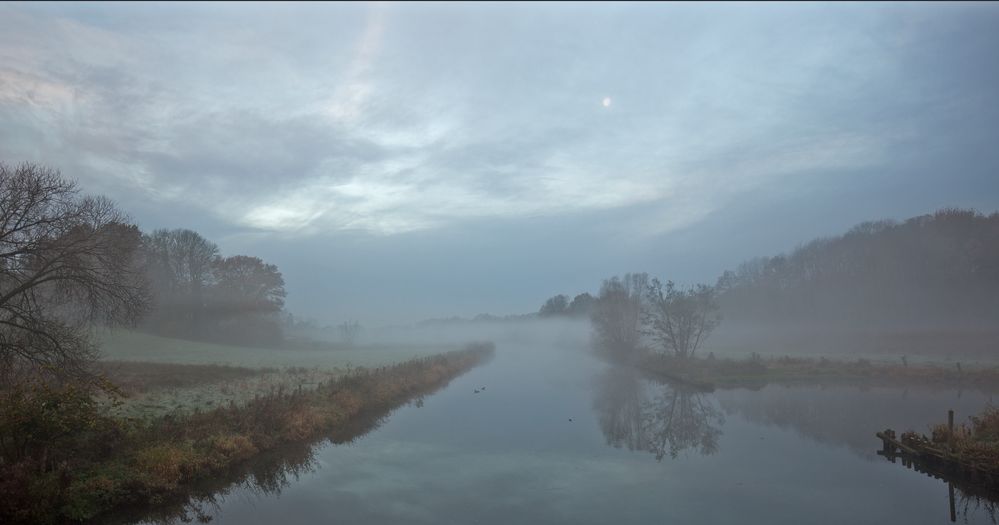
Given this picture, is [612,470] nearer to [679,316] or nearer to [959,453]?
[959,453]

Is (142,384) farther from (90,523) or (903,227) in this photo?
(903,227)

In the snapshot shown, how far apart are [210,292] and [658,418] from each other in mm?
76946

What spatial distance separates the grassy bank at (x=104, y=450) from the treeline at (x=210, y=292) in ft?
211

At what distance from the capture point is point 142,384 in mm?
28750

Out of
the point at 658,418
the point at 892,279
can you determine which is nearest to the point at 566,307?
the point at 892,279

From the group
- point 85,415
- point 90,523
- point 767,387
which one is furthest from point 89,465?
point 767,387

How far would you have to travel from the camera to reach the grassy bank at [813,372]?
39812 mm

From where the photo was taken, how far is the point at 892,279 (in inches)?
3430

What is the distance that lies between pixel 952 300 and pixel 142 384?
3663 inches

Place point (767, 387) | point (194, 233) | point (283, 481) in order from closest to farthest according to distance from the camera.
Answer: point (283, 481)
point (767, 387)
point (194, 233)

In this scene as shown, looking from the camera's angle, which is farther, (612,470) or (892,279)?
(892,279)

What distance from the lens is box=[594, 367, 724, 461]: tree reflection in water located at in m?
21.0

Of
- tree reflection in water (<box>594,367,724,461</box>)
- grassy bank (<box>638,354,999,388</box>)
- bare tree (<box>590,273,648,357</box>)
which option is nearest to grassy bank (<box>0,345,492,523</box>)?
tree reflection in water (<box>594,367,724,461</box>)

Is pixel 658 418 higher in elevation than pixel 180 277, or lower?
lower
